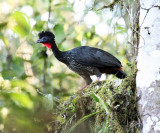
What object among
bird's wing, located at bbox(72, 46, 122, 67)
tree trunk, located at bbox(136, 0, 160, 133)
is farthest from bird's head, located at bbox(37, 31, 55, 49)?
tree trunk, located at bbox(136, 0, 160, 133)

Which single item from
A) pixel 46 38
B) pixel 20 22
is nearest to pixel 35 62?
pixel 46 38

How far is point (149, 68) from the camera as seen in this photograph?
7.45ft

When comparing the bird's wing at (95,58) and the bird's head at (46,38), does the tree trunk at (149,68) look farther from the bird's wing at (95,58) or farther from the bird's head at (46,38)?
the bird's head at (46,38)

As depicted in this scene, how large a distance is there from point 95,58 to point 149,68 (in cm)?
232

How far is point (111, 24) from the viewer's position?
4207 mm

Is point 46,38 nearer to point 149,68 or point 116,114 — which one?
point 116,114

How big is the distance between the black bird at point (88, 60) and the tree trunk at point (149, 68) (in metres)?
2.02

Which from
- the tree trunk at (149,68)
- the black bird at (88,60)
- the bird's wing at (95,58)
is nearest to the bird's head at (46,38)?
the black bird at (88,60)

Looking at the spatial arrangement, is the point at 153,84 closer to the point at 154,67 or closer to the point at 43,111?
the point at 154,67

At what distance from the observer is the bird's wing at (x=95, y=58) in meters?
4.52

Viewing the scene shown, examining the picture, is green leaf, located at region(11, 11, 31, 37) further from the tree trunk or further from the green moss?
the tree trunk

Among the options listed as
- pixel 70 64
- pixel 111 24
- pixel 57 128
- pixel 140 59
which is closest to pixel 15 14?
pixel 140 59

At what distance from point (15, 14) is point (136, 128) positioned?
1.45 m

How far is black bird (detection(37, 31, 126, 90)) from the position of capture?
4.55 meters
